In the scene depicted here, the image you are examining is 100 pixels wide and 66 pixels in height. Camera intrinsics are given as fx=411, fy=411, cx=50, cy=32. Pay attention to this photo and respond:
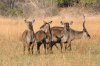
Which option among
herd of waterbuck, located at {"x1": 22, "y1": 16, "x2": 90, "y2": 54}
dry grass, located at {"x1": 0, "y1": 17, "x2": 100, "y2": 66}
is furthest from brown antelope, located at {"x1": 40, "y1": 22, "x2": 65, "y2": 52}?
dry grass, located at {"x1": 0, "y1": 17, "x2": 100, "y2": 66}

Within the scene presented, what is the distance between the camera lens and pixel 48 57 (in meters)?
14.2

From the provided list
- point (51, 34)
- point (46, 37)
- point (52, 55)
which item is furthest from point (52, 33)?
point (52, 55)

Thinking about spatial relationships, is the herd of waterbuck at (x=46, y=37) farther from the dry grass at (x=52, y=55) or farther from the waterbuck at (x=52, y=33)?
the dry grass at (x=52, y=55)

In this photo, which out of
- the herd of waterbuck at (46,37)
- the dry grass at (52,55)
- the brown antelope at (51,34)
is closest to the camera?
the dry grass at (52,55)

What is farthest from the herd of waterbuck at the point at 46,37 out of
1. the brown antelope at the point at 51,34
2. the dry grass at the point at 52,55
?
the dry grass at the point at 52,55

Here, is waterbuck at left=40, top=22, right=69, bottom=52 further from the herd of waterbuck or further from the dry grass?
the dry grass

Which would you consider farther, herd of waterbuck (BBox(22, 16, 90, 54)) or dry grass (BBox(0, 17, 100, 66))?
herd of waterbuck (BBox(22, 16, 90, 54))

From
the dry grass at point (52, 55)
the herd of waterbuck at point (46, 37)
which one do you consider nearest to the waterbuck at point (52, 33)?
the herd of waterbuck at point (46, 37)

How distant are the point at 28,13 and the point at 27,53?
24681 millimetres

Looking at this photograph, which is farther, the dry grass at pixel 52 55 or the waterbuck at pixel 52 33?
the waterbuck at pixel 52 33

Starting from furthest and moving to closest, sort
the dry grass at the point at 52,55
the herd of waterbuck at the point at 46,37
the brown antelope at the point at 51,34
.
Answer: the brown antelope at the point at 51,34, the herd of waterbuck at the point at 46,37, the dry grass at the point at 52,55

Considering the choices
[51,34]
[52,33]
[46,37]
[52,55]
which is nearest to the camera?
[52,55]

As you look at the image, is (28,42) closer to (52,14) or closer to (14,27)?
(14,27)

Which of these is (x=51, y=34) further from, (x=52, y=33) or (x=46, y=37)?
(x=46, y=37)
